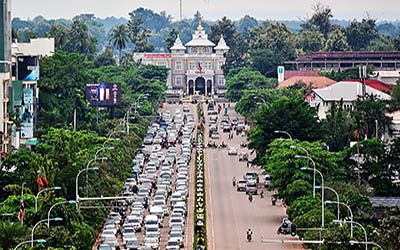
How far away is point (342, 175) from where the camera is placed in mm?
92625

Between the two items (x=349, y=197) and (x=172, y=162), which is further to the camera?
(x=172, y=162)

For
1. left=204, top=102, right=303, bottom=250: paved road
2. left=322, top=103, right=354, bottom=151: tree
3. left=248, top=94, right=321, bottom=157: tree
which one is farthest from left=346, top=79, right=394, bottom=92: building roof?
left=248, top=94, right=321, bottom=157: tree

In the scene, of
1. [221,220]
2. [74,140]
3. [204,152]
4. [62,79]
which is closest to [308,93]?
[204,152]

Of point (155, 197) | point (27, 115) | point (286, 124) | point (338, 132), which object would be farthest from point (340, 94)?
point (155, 197)

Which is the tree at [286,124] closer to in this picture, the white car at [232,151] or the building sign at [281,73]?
the white car at [232,151]

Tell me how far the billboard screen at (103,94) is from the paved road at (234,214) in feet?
72.1

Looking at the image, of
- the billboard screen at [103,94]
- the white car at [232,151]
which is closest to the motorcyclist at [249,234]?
the white car at [232,151]

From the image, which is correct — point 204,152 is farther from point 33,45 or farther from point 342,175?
point 342,175

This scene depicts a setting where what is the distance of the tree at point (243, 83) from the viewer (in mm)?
186500

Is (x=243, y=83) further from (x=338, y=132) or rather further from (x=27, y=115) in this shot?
(x=27, y=115)

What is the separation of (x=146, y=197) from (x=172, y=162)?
25.5 m

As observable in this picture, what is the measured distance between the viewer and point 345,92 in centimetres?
14250

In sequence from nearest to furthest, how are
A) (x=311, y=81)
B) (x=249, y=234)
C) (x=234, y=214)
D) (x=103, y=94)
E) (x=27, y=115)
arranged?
(x=249, y=234)
(x=234, y=214)
(x=27, y=115)
(x=103, y=94)
(x=311, y=81)

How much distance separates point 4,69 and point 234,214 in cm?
2450
